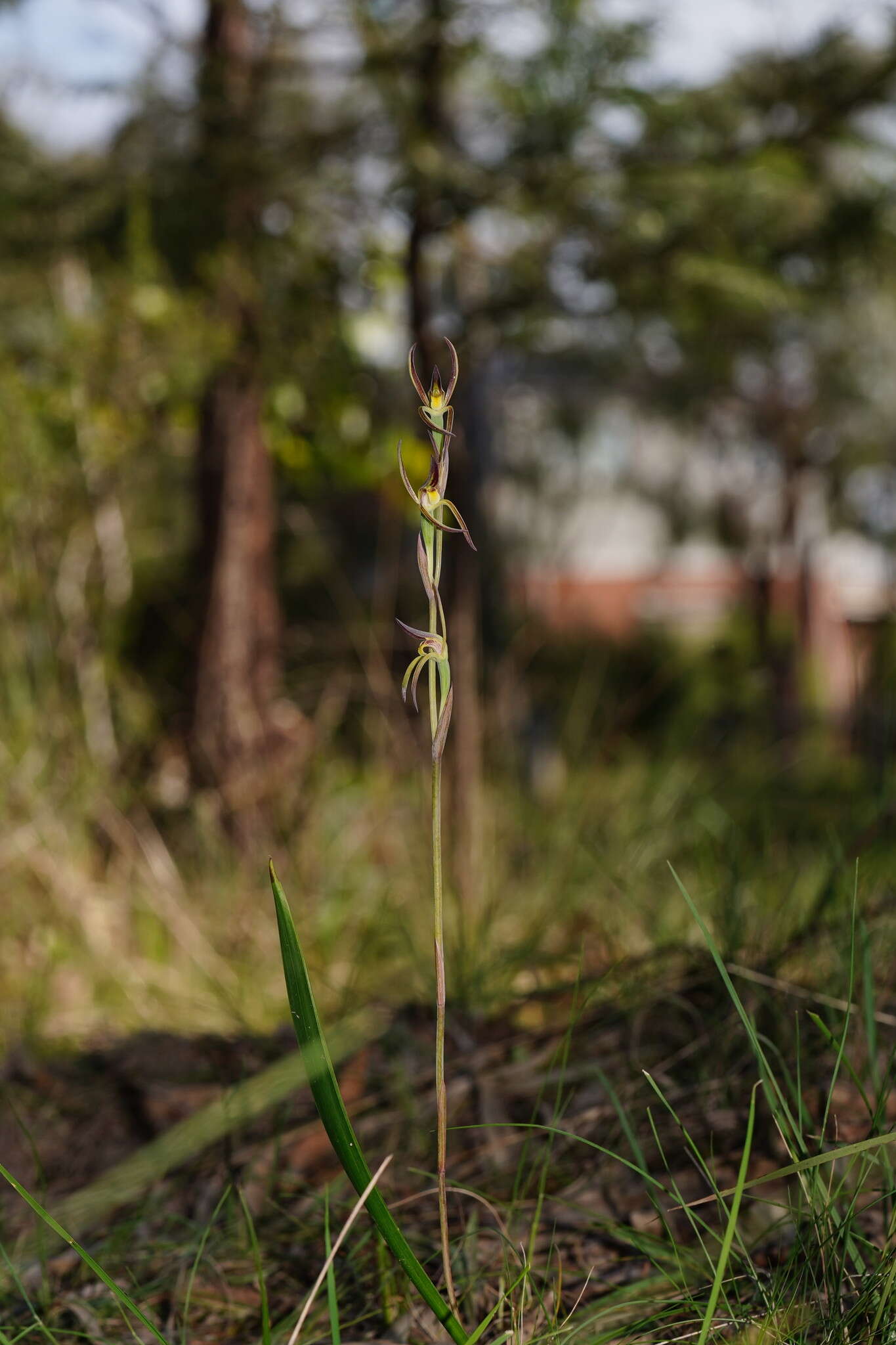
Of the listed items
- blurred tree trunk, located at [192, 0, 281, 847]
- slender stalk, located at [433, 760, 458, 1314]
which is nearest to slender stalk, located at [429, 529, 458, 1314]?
slender stalk, located at [433, 760, 458, 1314]

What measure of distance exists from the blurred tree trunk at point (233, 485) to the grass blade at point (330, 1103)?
2.87 m

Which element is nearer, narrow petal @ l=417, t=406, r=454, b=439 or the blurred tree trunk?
narrow petal @ l=417, t=406, r=454, b=439

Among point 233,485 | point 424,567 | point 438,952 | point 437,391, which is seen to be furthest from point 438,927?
point 233,485

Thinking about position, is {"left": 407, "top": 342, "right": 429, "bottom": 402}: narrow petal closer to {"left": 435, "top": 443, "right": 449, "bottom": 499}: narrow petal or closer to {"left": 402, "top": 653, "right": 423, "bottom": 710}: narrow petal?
{"left": 435, "top": 443, "right": 449, "bottom": 499}: narrow petal

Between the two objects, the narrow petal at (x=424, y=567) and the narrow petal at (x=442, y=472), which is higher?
the narrow petal at (x=442, y=472)

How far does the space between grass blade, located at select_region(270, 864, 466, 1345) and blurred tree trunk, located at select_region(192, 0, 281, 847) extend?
2.87 metres

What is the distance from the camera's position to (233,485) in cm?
439

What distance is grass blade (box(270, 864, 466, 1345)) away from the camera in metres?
0.75

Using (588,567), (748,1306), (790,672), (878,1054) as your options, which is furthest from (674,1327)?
(588,567)

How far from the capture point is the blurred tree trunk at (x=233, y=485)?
3.67 metres

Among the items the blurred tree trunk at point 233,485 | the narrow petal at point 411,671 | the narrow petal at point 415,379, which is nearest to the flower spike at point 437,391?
the narrow petal at point 415,379

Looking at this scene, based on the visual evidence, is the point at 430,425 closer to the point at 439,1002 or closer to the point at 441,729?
the point at 441,729

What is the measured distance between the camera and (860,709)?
171cm

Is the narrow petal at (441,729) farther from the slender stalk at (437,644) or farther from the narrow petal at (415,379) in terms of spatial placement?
the narrow petal at (415,379)
